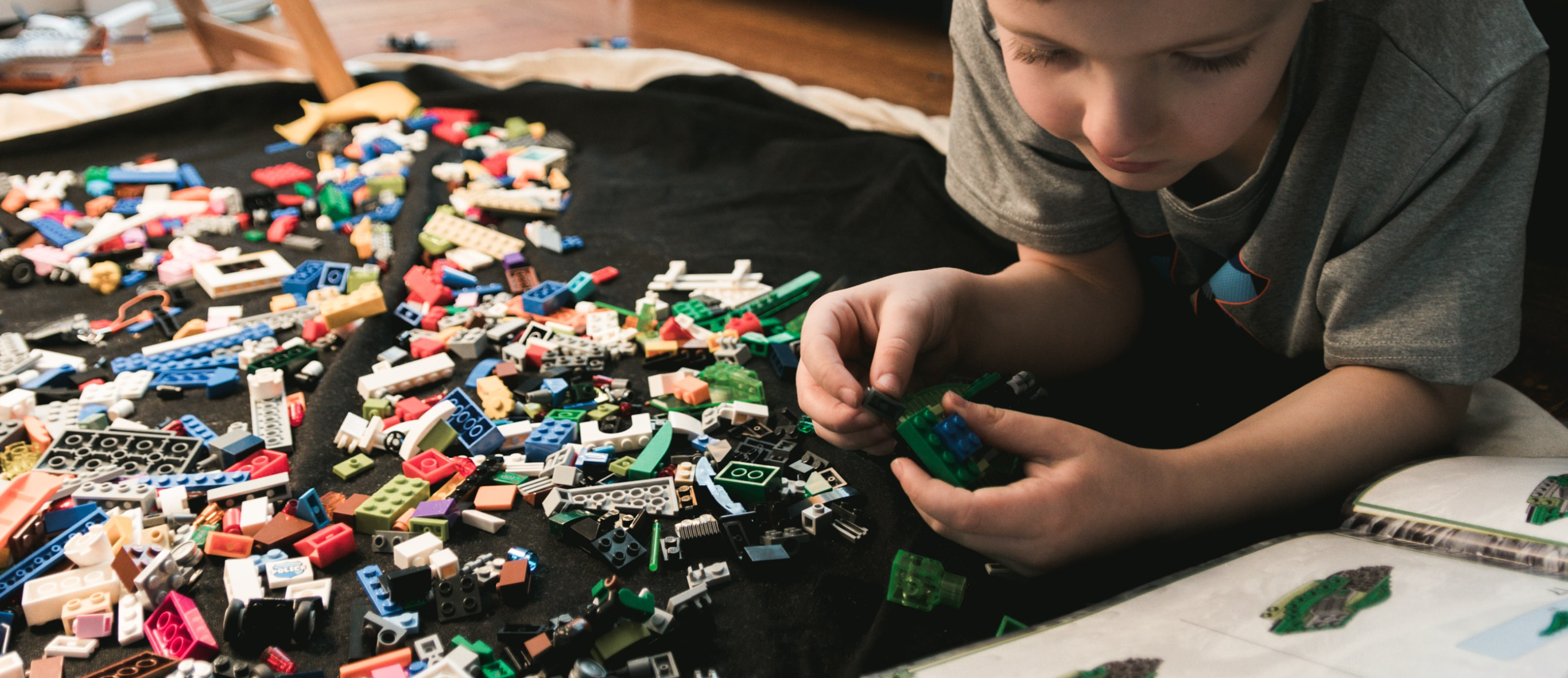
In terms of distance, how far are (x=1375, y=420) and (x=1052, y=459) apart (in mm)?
244

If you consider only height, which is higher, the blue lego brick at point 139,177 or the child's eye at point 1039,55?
the child's eye at point 1039,55

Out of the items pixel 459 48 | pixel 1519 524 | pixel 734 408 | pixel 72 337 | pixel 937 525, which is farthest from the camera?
pixel 459 48

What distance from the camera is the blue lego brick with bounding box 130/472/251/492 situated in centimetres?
83

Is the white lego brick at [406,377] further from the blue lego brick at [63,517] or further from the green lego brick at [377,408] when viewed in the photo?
the blue lego brick at [63,517]

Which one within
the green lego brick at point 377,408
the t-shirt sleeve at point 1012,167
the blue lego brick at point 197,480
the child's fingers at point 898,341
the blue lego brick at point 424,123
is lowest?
the blue lego brick at point 197,480

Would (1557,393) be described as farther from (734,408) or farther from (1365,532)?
(734,408)

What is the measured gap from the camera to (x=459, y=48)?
7.92 feet

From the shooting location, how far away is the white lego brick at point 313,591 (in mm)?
721

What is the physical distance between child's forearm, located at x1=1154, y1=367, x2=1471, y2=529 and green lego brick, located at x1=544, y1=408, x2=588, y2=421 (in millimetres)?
542

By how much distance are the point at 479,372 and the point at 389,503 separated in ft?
0.76

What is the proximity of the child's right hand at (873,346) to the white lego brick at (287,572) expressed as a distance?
0.42 m

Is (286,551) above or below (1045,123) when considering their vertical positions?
below

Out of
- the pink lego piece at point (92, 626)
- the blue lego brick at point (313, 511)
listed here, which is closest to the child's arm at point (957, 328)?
the blue lego brick at point (313, 511)

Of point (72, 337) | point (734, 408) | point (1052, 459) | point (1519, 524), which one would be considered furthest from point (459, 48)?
point (1519, 524)
